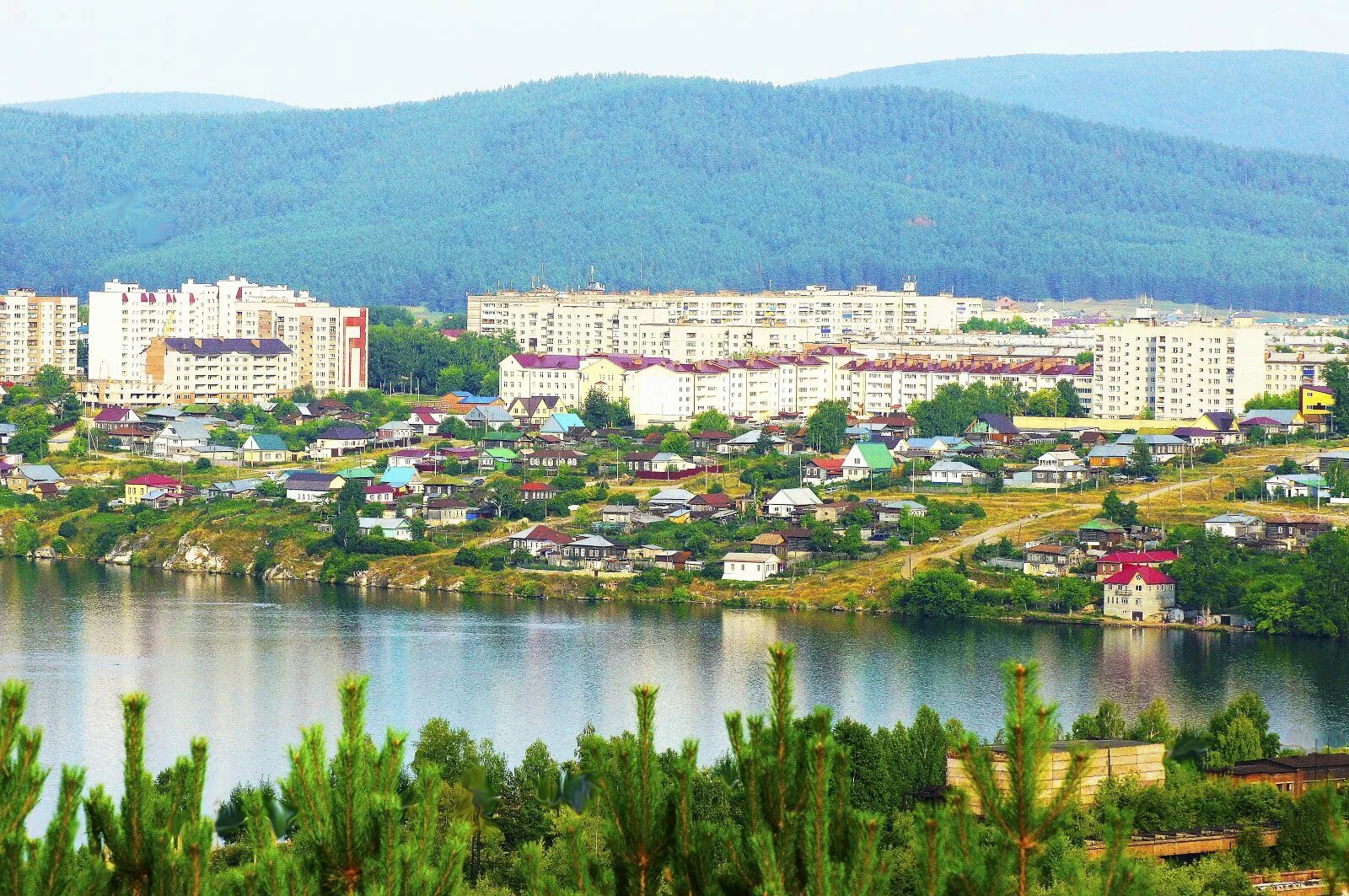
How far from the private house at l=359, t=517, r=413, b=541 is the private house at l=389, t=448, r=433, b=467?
183 centimetres

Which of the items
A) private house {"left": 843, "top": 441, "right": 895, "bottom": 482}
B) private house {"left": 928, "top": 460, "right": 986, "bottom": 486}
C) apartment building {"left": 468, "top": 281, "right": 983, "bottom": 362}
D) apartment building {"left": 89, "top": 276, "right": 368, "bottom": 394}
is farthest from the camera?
apartment building {"left": 468, "top": 281, "right": 983, "bottom": 362}

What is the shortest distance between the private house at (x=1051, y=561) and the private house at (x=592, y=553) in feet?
9.80

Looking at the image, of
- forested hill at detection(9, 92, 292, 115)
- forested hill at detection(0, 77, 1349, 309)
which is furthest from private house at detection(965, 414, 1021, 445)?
forested hill at detection(9, 92, 292, 115)

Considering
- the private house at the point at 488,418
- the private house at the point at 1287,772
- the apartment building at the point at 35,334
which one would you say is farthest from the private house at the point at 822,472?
the private house at the point at 1287,772

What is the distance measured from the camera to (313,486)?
1956cm

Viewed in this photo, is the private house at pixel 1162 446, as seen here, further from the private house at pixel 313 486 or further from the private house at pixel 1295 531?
the private house at pixel 313 486

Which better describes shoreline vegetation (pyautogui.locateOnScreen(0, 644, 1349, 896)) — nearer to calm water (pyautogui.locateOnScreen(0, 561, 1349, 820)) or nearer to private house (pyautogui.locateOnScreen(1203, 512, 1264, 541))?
calm water (pyautogui.locateOnScreen(0, 561, 1349, 820))

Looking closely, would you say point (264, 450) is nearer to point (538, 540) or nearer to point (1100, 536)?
point (538, 540)

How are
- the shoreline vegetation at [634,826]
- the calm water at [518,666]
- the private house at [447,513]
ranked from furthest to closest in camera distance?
the private house at [447,513], the calm water at [518,666], the shoreline vegetation at [634,826]

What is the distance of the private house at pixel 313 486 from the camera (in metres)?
19.4

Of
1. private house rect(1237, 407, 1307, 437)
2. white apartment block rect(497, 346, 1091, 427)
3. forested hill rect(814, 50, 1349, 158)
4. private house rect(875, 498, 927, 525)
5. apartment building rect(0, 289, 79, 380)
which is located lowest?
private house rect(875, 498, 927, 525)

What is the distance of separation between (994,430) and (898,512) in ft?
13.6

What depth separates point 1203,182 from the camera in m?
56.3

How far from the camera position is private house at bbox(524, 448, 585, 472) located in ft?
67.4
